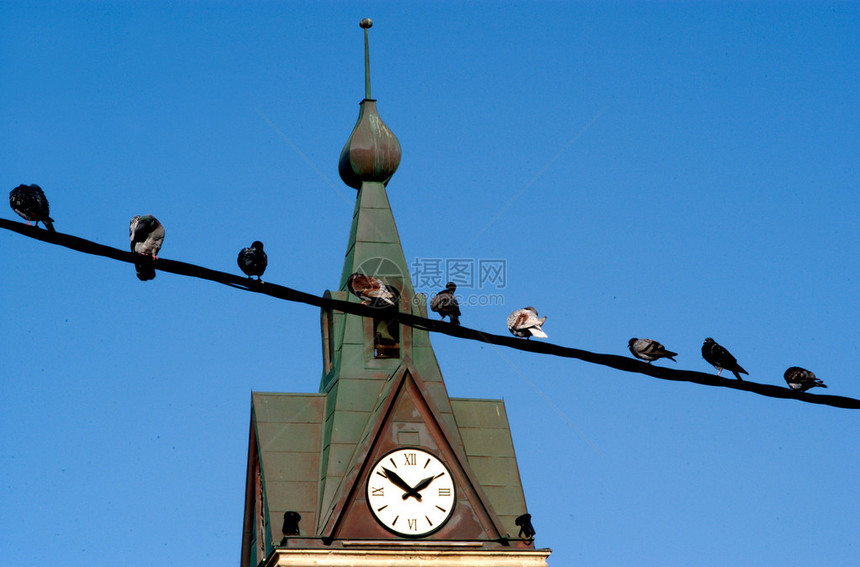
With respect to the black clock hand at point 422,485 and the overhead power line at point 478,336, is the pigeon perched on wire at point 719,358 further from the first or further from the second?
the black clock hand at point 422,485

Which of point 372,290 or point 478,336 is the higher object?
point 372,290

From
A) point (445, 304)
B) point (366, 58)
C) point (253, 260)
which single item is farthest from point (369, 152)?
point (253, 260)

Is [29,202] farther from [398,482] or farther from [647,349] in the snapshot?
[398,482]

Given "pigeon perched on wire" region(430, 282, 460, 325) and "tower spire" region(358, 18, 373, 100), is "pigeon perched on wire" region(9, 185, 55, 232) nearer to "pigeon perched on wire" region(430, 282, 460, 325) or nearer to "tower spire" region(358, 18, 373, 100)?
"pigeon perched on wire" region(430, 282, 460, 325)

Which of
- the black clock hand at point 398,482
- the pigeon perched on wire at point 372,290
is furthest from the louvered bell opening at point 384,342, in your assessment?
the pigeon perched on wire at point 372,290

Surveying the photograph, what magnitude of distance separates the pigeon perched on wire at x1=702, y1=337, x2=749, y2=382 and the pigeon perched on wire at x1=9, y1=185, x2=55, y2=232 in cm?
1050

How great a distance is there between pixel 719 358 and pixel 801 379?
1697mm

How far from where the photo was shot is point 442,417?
4122 cm

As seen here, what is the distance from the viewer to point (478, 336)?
19469mm

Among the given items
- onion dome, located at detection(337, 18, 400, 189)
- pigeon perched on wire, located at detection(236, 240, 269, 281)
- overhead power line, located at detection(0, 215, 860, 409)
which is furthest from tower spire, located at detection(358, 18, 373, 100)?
overhead power line, located at detection(0, 215, 860, 409)

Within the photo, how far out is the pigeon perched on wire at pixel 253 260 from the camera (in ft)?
88.3

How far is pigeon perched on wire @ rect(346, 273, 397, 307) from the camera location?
27.0 meters

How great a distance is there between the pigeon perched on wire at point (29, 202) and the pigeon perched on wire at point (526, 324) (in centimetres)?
859

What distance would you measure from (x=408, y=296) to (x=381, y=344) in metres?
1.49
